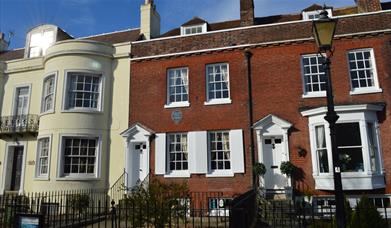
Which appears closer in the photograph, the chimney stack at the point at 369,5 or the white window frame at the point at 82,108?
the chimney stack at the point at 369,5

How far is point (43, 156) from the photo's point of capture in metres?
16.9

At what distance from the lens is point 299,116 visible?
14.2 metres

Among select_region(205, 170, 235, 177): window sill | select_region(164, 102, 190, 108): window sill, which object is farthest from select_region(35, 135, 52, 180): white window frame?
select_region(205, 170, 235, 177): window sill

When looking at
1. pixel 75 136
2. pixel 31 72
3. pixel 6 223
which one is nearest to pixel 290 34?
pixel 75 136

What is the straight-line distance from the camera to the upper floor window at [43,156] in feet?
54.8

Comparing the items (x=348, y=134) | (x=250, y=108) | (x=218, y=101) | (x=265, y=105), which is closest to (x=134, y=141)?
(x=218, y=101)

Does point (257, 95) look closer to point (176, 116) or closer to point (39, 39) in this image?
point (176, 116)

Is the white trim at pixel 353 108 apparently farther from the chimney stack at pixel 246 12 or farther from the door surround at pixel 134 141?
the door surround at pixel 134 141

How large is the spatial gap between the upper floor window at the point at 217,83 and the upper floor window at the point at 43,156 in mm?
8663

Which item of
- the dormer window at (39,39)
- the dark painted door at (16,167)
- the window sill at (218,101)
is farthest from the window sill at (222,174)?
the dormer window at (39,39)

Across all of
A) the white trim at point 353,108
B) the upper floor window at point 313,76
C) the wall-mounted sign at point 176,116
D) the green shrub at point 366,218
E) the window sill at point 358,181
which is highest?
the upper floor window at point 313,76

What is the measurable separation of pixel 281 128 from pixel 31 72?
1467 centimetres

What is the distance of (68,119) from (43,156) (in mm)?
2456

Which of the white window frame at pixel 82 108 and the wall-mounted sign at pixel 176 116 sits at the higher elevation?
the white window frame at pixel 82 108
